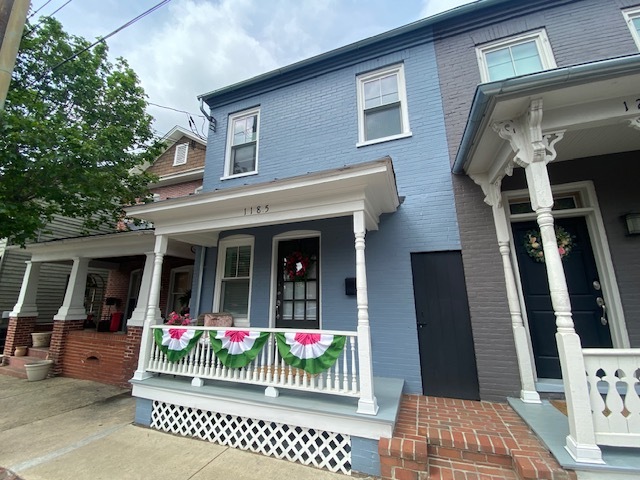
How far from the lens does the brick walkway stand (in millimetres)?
2279

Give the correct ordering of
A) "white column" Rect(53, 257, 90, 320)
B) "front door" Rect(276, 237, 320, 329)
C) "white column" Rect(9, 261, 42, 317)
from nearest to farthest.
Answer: "front door" Rect(276, 237, 320, 329) → "white column" Rect(53, 257, 90, 320) → "white column" Rect(9, 261, 42, 317)

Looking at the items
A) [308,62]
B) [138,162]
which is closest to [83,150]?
[138,162]

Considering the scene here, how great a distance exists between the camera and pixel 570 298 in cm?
357

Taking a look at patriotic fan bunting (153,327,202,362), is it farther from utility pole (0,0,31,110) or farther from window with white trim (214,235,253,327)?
utility pole (0,0,31,110)

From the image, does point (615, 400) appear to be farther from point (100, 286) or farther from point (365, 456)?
point (100, 286)

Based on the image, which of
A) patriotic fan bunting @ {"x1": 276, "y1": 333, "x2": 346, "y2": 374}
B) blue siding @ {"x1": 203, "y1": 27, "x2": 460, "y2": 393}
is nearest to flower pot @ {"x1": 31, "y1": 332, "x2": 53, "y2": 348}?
blue siding @ {"x1": 203, "y1": 27, "x2": 460, "y2": 393}

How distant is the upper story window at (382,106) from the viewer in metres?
4.86

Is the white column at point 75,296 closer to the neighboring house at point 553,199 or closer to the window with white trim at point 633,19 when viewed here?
the neighboring house at point 553,199

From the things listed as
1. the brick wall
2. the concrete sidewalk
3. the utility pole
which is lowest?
the concrete sidewalk

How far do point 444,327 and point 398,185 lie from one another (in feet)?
7.49

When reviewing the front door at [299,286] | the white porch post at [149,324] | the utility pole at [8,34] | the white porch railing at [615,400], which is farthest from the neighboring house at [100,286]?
the white porch railing at [615,400]

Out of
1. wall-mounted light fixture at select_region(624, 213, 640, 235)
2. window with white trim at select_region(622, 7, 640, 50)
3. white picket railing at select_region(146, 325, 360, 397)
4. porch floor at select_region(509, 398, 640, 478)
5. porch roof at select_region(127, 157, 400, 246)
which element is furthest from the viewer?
window with white trim at select_region(622, 7, 640, 50)

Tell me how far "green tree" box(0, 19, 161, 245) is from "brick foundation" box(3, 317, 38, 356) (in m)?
3.14

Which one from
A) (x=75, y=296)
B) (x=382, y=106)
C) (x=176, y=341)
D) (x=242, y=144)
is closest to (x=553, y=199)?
(x=382, y=106)
